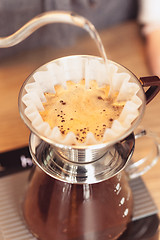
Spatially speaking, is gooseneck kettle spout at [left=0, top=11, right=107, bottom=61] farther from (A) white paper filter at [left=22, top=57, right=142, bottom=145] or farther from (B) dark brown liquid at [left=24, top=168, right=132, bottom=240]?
(B) dark brown liquid at [left=24, top=168, right=132, bottom=240]

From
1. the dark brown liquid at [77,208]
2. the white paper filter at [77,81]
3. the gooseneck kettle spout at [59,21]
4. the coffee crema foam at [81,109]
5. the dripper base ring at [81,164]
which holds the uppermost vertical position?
the gooseneck kettle spout at [59,21]

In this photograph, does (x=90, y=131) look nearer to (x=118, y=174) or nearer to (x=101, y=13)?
(x=118, y=174)

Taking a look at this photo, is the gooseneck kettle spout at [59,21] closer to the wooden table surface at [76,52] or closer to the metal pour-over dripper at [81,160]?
the metal pour-over dripper at [81,160]

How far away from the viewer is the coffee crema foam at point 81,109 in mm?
442

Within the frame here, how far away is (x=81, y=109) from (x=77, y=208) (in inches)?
5.7

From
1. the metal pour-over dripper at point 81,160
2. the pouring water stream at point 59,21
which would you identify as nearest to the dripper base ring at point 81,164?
the metal pour-over dripper at point 81,160

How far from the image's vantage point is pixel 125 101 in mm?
469

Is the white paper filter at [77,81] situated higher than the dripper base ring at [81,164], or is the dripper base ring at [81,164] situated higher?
the white paper filter at [77,81]

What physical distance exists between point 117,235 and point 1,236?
19 cm

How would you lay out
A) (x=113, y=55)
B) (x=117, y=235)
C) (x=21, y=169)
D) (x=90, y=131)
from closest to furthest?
(x=90, y=131)
(x=117, y=235)
(x=21, y=169)
(x=113, y=55)

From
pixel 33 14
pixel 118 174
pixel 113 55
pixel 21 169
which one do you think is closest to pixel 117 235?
pixel 118 174

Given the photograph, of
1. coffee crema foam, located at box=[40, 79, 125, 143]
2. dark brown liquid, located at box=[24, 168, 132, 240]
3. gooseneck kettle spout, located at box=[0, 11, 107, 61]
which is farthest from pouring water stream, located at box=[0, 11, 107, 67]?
dark brown liquid, located at box=[24, 168, 132, 240]

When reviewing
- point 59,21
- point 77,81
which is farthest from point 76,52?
point 59,21

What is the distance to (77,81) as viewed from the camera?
503 millimetres
